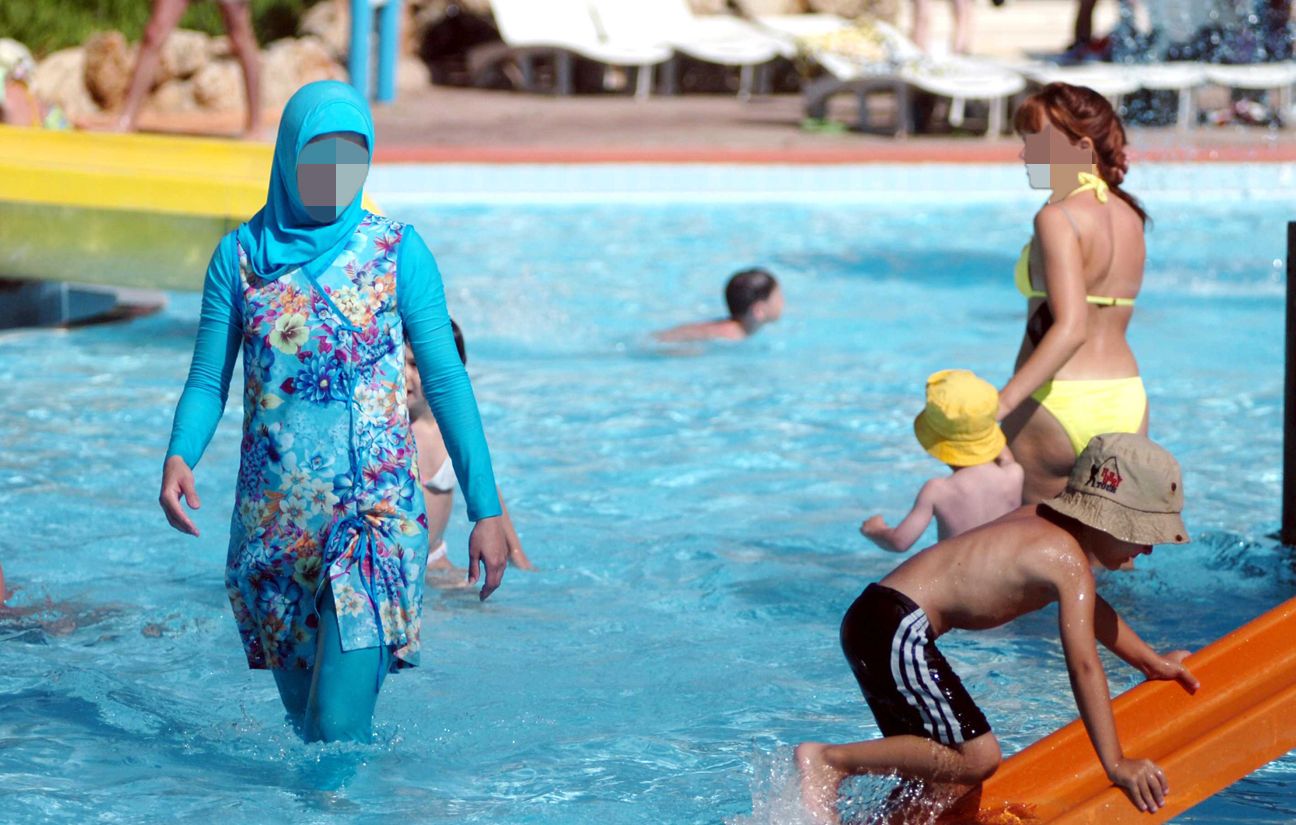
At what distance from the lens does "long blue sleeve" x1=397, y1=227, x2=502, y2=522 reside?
10.7 ft

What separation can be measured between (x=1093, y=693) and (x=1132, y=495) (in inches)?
14.4

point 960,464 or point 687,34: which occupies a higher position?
point 687,34

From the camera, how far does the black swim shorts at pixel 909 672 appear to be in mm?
3271

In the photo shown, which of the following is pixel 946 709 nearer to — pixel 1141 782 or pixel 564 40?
pixel 1141 782

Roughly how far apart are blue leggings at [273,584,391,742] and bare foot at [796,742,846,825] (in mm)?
817

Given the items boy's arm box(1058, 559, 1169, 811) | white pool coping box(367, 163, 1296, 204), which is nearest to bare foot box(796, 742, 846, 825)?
boy's arm box(1058, 559, 1169, 811)

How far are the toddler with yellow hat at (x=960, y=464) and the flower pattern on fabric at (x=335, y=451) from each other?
4.96ft

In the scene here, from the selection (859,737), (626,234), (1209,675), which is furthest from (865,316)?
(1209,675)

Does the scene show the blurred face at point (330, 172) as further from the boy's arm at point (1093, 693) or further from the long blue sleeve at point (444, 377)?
the boy's arm at point (1093, 693)

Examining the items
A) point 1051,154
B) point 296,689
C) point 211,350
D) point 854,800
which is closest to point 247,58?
point 1051,154

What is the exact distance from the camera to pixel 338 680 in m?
3.23

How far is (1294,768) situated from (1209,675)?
68 centimetres

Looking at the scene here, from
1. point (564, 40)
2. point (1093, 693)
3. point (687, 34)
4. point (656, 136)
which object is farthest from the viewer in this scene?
Result: point (687, 34)

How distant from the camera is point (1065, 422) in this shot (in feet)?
14.8
